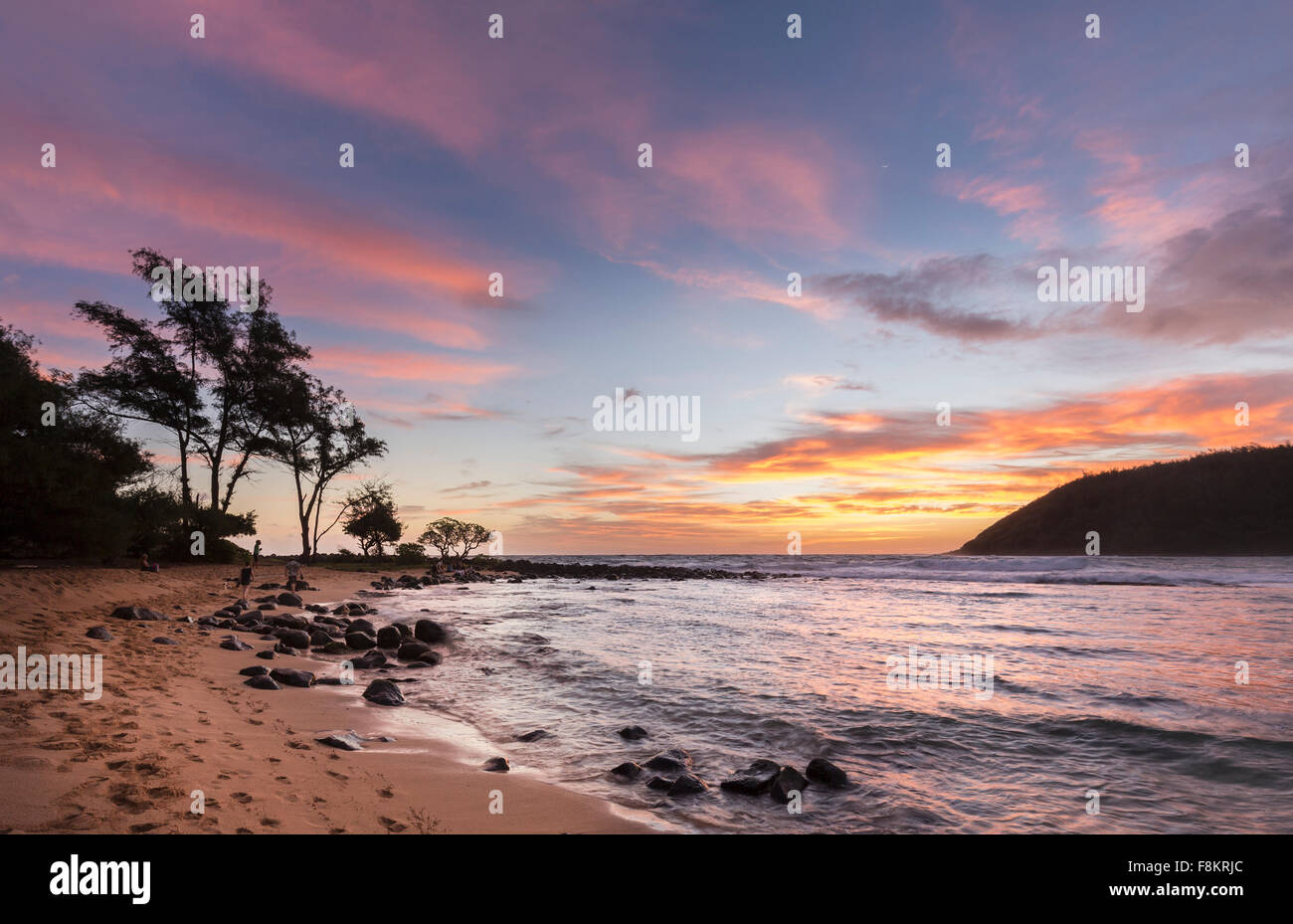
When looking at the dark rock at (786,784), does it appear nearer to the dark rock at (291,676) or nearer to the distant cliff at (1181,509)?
the dark rock at (291,676)

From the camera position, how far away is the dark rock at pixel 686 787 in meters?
6.97

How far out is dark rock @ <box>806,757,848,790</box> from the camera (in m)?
7.18

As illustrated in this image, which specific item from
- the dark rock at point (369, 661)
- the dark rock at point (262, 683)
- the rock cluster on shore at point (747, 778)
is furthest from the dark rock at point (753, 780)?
the dark rock at point (369, 661)

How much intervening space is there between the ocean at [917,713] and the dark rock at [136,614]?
795 cm

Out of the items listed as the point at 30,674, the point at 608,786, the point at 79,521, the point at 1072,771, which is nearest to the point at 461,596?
the point at 79,521

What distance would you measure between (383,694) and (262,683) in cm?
226

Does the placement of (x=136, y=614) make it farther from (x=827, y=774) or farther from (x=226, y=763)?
(x=827, y=774)

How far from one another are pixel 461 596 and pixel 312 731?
26.4 m

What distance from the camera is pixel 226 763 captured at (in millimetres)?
6203

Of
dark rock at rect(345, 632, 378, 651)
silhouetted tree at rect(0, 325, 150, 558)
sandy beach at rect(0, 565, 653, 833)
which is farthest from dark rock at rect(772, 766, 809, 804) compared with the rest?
silhouetted tree at rect(0, 325, 150, 558)

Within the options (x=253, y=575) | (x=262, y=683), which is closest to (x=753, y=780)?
(x=262, y=683)

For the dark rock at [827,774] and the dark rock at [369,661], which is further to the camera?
the dark rock at [369,661]

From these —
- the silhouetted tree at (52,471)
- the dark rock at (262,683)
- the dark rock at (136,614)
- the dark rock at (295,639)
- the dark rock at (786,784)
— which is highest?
the silhouetted tree at (52,471)
